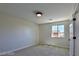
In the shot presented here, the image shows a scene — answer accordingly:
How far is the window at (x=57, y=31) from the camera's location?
654 centimetres

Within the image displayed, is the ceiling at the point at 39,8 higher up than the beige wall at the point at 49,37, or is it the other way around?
the ceiling at the point at 39,8

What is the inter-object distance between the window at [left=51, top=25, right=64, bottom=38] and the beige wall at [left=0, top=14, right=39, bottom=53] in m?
1.65

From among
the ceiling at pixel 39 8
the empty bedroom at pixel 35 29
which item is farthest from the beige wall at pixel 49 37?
the ceiling at pixel 39 8

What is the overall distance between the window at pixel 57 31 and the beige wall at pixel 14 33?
165cm

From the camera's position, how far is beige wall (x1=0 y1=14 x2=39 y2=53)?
430 centimetres

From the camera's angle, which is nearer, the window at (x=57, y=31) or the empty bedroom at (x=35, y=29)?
the empty bedroom at (x=35, y=29)

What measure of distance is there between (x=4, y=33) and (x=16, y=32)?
87 cm

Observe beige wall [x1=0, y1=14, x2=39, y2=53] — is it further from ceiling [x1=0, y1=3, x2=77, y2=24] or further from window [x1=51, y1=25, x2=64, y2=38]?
window [x1=51, y1=25, x2=64, y2=38]

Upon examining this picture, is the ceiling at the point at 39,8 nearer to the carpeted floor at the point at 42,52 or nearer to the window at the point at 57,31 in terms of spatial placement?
the carpeted floor at the point at 42,52

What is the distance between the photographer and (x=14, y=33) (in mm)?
4992

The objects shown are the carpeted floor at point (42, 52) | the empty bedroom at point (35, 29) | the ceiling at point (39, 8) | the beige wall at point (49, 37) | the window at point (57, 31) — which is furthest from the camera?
the window at point (57, 31)

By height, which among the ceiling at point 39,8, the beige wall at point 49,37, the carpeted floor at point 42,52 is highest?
the ceiling at point 39,8

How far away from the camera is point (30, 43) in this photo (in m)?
6.67

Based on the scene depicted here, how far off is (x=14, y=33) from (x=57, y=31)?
10.9ft
